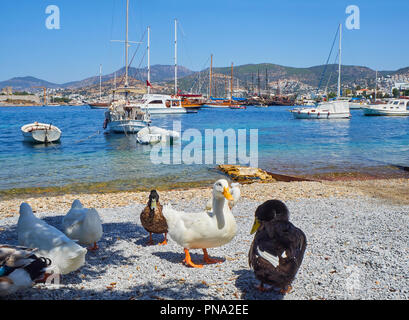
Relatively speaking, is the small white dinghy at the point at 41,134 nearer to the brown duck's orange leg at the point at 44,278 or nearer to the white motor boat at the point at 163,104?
the brown duck's orange leg at the point at 44,278

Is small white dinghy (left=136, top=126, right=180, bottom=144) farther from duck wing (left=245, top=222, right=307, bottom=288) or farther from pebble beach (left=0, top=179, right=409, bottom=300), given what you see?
duck wing (left=245, top=222, right=307, bottom=288)

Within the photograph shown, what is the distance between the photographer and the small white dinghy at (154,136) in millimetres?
27141

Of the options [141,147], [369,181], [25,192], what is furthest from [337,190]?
[141,147]

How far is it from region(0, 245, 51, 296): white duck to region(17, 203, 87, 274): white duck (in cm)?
24

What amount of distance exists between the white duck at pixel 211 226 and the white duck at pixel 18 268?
1925 mm

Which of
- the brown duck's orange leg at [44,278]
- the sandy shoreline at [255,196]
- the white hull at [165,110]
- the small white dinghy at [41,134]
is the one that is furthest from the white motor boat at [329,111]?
the brown duck's orange leg at [44,278]

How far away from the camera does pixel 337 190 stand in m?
11.2

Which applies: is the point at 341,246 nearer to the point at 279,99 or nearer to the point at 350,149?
the point at 350,149

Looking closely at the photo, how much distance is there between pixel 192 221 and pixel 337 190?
767cm

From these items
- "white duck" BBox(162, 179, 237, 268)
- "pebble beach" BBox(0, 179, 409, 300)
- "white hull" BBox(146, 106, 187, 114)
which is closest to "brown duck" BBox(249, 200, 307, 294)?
"pebble beach" BBox(0, 179, 409, 300)

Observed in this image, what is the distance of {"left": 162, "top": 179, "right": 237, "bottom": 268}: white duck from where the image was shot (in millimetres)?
4812

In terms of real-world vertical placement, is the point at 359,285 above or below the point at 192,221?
below

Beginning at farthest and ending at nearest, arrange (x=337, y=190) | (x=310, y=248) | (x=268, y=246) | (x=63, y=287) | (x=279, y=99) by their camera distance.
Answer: (x=279, y=99), (x=337, y=190), (x=310, y=248), (x=63, y=287), (x=268, y=246)

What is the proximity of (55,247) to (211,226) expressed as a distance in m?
2.10
